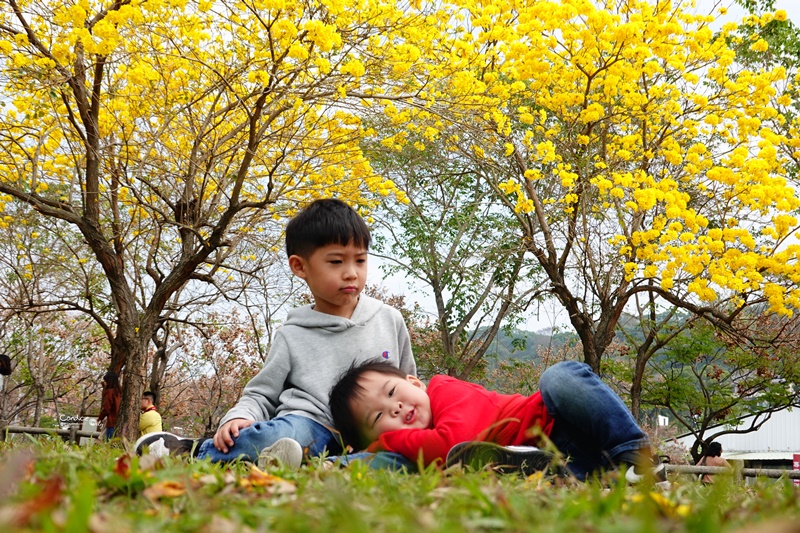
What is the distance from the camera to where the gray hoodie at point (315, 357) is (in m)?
3.33

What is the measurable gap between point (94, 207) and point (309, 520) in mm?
8526

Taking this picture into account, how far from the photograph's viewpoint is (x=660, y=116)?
964 centimetres

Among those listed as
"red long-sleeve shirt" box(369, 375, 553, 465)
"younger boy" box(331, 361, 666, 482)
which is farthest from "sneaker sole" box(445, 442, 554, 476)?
"red long-sleeve shirt" box(369, 375, 553, 465)

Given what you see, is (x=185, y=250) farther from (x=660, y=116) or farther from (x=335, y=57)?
(x=660, y=116)

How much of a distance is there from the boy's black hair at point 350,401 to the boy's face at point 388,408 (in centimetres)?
2

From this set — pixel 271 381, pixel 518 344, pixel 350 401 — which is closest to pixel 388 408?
pixel 350 401

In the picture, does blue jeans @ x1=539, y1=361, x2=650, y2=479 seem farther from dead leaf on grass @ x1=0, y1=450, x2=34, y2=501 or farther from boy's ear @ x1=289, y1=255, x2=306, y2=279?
dead leaf on grass @ x1=0, y1=450, x2=34, y2=501

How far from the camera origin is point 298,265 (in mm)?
3600

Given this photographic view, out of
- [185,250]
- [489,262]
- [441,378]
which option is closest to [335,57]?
[185,250]

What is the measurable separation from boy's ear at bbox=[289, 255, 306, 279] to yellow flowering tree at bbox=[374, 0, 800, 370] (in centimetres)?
416

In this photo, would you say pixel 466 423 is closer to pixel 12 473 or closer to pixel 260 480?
pixel 260 480

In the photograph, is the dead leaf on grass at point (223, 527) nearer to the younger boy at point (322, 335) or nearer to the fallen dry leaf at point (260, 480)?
the fallen dry leaf at point (260, 480)

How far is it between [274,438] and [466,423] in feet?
2.69

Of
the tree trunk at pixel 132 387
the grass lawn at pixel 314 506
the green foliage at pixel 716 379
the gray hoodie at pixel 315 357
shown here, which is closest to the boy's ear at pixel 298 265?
the gray hoodie at pixel 315 357
